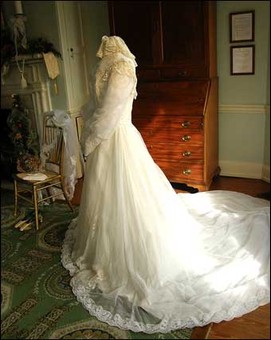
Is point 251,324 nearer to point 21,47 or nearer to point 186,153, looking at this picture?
point 186,153

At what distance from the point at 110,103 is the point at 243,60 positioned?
23.1 inches

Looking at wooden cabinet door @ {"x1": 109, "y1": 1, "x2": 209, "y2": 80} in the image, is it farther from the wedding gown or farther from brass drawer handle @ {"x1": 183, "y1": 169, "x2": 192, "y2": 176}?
brass drawer handle @ {"x1": 183, "y1": 169, "x2": 192, "y2": 176}

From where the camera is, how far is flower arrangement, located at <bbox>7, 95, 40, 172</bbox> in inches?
43.3

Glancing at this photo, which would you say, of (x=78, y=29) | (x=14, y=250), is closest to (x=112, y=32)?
(x=78, y=29)

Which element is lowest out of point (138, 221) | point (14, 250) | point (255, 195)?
point (14, 250)

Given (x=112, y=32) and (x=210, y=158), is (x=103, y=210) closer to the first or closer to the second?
(x=210, y=158)

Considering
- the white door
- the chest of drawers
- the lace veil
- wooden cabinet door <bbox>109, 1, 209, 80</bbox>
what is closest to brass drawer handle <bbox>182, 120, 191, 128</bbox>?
the chest of drawers

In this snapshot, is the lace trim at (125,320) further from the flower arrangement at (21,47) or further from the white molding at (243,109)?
the flower arrangement at (21,47)

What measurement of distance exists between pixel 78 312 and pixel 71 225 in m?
0.61

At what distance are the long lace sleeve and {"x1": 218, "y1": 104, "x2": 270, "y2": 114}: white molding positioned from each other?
0.42m

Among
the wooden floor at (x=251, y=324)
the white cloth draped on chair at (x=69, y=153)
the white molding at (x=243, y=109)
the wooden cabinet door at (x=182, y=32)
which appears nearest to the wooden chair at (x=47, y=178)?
the white cloth draped on chair at (x=69, y=153)

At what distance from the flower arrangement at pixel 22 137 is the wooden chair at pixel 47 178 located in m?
0.09

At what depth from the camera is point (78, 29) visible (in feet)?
2.90

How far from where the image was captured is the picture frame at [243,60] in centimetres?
54
